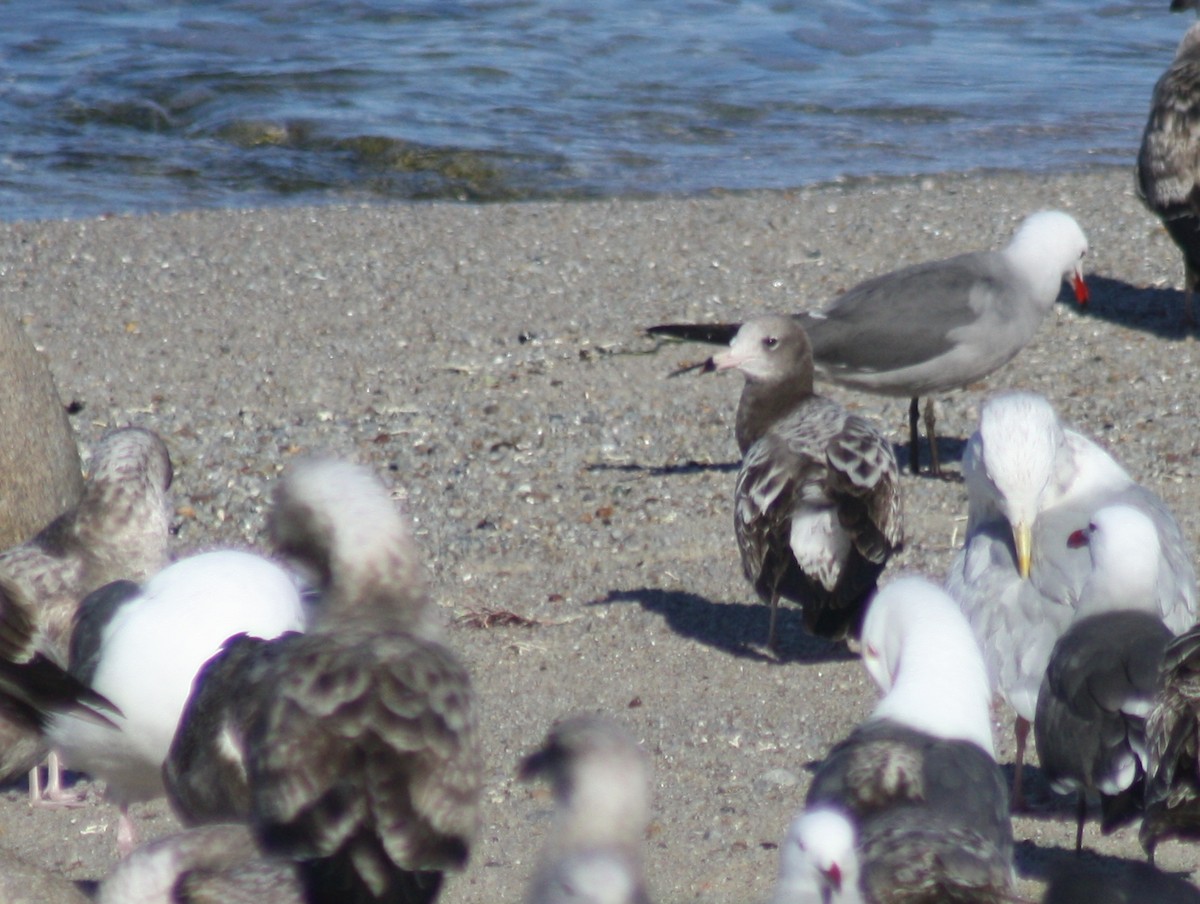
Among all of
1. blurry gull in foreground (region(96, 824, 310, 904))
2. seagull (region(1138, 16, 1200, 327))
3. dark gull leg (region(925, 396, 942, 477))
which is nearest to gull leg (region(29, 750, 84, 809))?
blurry gull in foreground (region(96, 824, 310, 904))

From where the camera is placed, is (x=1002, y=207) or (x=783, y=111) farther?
(x=783, y=111)

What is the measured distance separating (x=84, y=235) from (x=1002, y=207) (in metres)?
6.63

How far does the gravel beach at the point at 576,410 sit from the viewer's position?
5.13m

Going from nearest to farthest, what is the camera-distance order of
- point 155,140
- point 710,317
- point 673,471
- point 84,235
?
1. point 673,471
2. point 710,317
3. point 84,235
4. point 155,140

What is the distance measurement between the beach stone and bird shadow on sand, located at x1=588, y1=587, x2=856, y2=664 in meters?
2.10

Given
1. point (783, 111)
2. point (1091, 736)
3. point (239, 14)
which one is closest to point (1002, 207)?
point (783, 111)

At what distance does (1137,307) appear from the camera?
34.9ft

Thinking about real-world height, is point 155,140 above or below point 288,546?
below

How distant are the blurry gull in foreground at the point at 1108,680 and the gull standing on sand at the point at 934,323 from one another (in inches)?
133

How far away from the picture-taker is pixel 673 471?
311 inches

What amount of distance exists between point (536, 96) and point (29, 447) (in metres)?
13.1

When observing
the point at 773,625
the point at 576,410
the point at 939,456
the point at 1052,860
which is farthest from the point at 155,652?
the point at 939,456

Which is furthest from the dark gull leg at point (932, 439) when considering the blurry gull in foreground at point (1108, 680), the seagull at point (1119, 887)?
the seagull at point (1119, 887)

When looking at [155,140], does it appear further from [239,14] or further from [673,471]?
[673,471]
